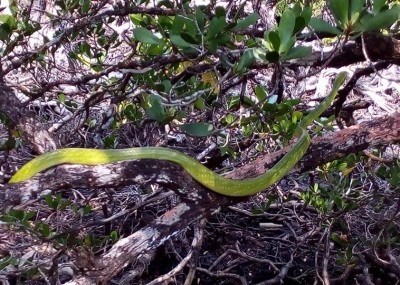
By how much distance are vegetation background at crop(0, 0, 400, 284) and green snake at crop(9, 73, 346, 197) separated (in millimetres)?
71

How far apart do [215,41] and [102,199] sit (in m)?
1.91

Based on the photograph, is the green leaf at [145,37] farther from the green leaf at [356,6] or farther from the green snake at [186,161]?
the green leaf at [356,6]

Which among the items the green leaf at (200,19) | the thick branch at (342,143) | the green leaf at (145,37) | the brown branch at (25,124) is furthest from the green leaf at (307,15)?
the brown branch at (25,124)

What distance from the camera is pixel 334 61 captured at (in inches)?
116

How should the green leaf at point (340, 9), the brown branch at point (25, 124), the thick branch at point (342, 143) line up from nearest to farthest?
the green leaf at point (340, 9) < the thick branch at point (342, 143) < the brown branch at point (25, 124)

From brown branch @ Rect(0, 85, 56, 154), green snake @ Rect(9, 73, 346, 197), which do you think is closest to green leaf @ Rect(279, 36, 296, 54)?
green snake @ Rect(9, 73, 346, 197)

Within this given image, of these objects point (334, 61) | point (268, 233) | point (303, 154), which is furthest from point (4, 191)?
point (268, 233)

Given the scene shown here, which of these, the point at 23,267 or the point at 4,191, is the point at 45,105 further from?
the point at 4,191

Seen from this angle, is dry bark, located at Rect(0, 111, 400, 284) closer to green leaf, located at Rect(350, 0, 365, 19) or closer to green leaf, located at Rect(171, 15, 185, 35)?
green leaf, located at Rect(171, 15, 185, 35)

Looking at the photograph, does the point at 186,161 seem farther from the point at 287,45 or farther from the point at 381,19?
the point at 381,19

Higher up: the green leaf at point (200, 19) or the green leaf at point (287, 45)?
the green leaf at point (200, 19)

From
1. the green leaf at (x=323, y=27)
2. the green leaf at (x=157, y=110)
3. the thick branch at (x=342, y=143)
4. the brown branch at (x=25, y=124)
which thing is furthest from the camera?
the brown branch at (x=25, y=124)

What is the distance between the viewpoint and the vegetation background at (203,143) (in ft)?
7.03

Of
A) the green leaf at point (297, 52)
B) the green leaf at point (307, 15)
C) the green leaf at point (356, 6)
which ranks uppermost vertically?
the green leaf at point (307, 15)
